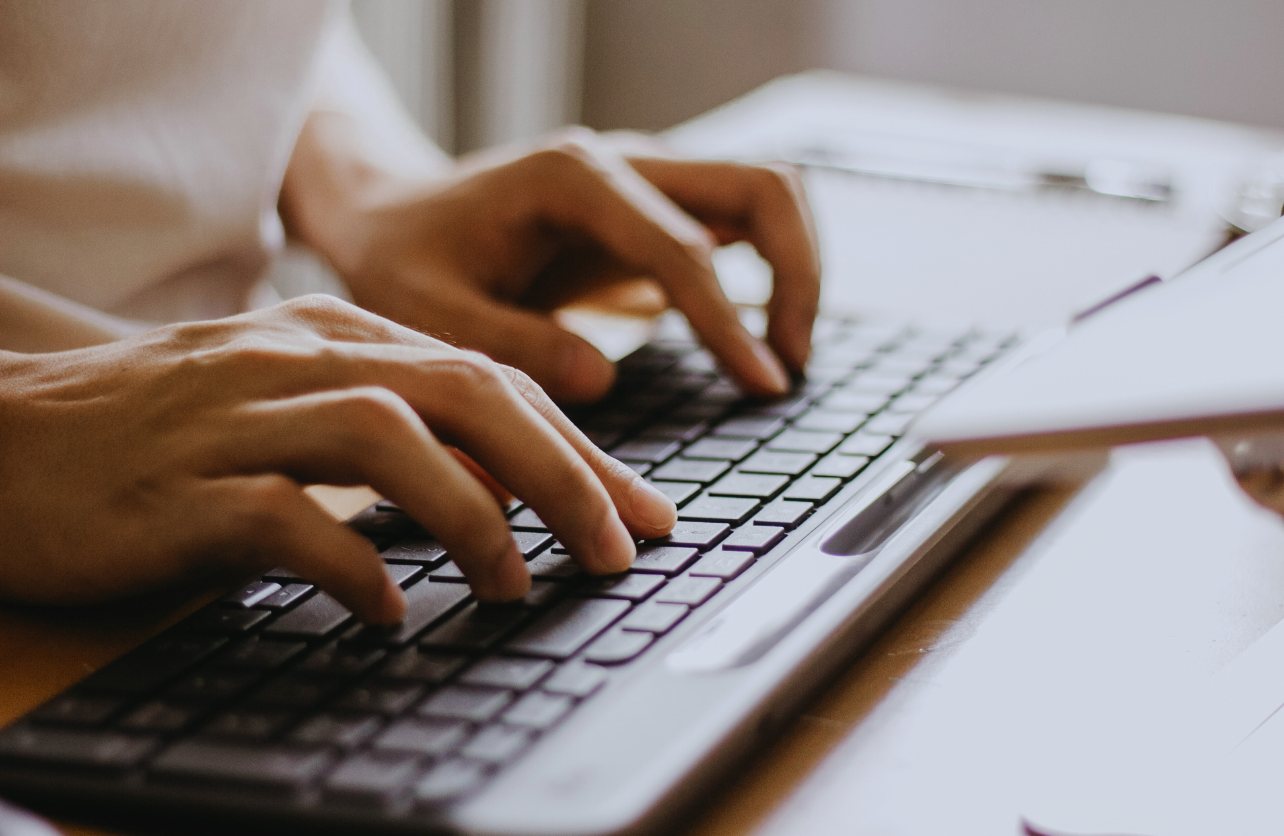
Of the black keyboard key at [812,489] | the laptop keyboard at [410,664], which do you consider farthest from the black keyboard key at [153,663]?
the black keyboard key at [812,489]

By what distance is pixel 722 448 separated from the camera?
0.51 metres

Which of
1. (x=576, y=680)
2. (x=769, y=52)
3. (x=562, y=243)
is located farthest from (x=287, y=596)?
(x=769, y=52)

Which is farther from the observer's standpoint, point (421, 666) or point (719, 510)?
point (719, 510)

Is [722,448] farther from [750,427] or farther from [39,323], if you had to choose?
[39,323]

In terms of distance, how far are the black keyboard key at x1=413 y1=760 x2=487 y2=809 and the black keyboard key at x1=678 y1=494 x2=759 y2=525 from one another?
17cm

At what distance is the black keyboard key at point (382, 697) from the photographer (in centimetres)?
31

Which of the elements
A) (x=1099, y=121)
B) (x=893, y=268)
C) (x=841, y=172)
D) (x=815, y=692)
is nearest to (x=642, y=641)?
(x=815, y=692)

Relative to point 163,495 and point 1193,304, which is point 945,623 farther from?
point 163,495

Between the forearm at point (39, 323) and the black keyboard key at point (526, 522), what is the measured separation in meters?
0.23

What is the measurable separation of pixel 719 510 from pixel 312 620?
0.49 ft

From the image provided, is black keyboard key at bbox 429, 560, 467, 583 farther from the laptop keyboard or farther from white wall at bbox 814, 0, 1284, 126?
white wall at bbox 814, 0, 1284, 126

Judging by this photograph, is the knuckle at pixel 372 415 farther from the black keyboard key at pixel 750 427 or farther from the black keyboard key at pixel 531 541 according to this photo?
the black keyboard key at pixel 750 427

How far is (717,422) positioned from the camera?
0.55 metres

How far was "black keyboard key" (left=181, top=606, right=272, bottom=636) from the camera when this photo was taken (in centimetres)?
36
